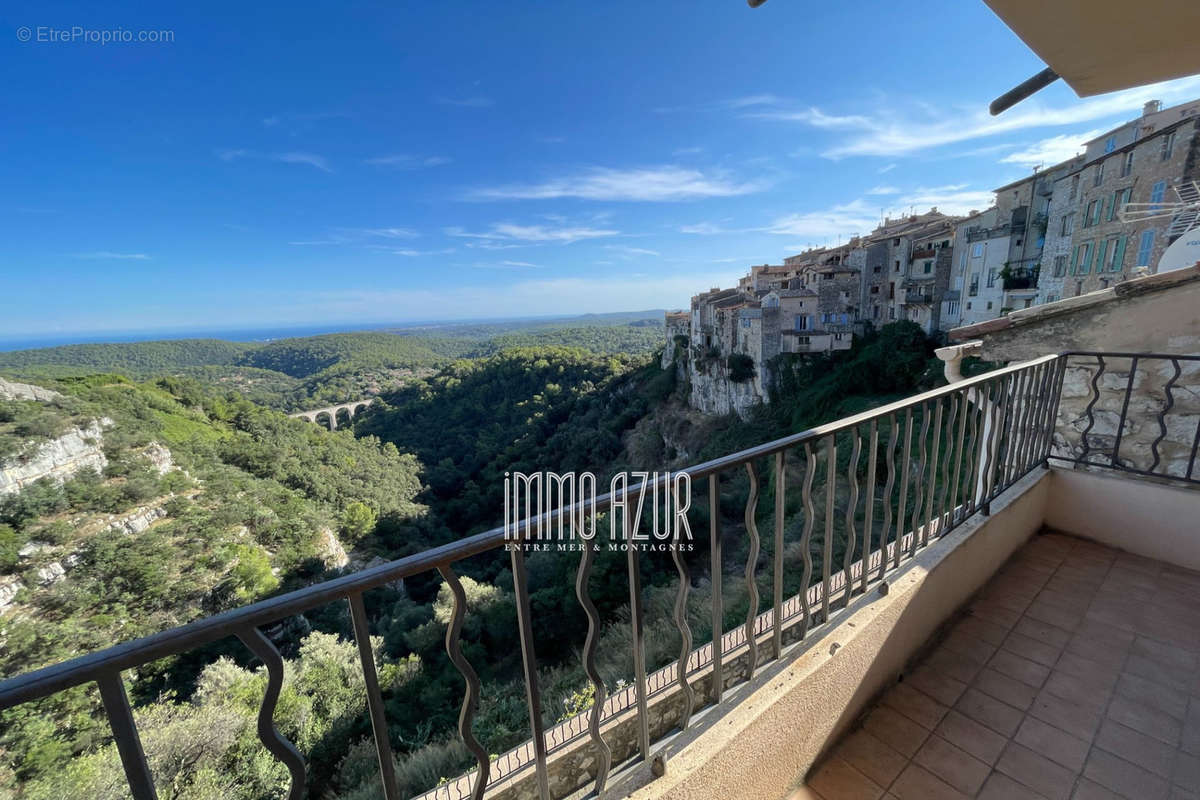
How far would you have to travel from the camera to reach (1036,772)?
1.39 meters

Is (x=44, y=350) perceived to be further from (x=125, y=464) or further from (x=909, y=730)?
(x=909, y=730)

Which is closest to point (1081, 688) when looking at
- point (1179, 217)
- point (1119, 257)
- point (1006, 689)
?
point (1006, 689)

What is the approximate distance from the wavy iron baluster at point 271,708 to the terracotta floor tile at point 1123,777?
2.09 metres

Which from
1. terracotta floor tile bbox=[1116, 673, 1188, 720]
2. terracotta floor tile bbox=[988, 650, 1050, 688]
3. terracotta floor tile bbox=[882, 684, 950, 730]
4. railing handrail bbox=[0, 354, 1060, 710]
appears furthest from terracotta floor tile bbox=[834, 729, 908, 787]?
railing handrail bbox=[0, 354, 1060, 710]

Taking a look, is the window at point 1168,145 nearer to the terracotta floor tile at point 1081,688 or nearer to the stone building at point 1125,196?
the stone building at point 1125,196

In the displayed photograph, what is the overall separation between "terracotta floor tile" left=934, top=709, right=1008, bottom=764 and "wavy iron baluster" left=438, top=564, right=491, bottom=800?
1.52m

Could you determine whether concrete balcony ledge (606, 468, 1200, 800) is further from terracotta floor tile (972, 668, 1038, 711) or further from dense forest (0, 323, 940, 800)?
dense forest (0, 323, 940, 800)

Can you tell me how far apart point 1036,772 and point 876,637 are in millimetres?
507

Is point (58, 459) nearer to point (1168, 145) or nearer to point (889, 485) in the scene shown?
point (889, 485)

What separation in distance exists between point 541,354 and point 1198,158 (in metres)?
44.4

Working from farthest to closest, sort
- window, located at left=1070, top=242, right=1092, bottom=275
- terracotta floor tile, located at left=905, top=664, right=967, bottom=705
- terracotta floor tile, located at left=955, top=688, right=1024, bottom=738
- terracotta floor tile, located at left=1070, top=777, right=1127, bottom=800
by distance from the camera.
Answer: window, located at left=1070, top=242, right=1092, bottom=275 < terracotta floor tile, located at left=905, top=664, right=967, bottom=705 < terracotta floor tile, located at left=955, top=688, right=1024, bottom=738 < terracotta floor tile, located at left=1070, top=777, right=1127, bottom=800

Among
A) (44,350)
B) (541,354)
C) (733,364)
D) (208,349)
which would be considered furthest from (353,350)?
(733,364)

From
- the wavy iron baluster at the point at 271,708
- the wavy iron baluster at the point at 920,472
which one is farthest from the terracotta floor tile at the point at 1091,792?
the wavy iron baluster at the point at 271,708

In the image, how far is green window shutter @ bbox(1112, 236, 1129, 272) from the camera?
13602 mm
